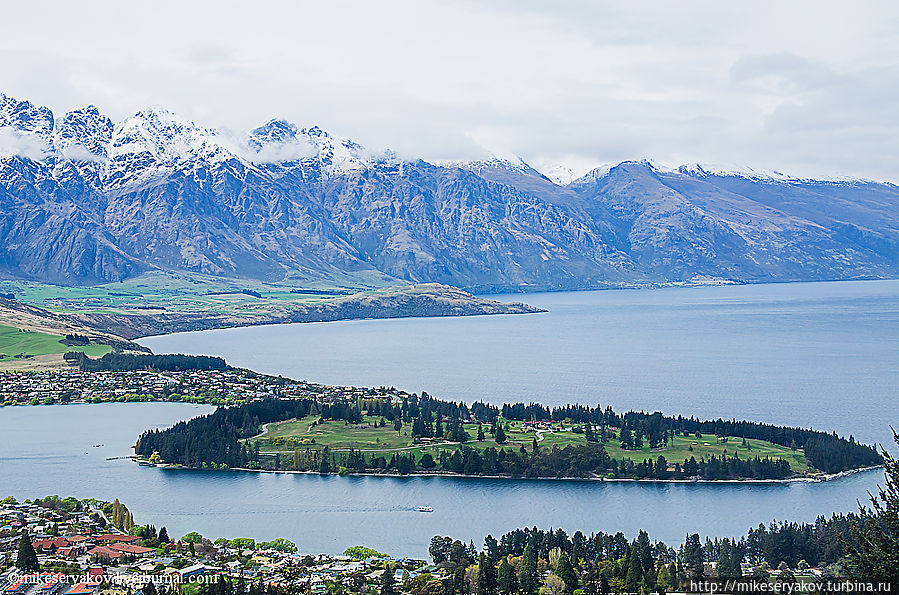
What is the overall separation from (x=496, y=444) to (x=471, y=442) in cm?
272

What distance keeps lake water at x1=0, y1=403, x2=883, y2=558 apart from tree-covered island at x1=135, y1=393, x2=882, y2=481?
204 centimetres

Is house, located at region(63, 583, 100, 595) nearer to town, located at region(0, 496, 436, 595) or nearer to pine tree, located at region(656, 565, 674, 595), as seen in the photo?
town, located at region(0, 496, 436, 595)

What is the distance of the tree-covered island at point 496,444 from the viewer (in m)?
83.1

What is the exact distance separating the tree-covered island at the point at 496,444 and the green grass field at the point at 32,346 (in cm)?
6672

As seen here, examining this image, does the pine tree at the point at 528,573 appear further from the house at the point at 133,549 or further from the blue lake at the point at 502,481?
the house at the point at 133,549

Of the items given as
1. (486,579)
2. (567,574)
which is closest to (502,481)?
(567,574)

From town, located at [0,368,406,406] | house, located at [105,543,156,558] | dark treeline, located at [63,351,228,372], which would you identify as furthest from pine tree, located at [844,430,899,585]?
dark treeline, located at [63,351,228,372]

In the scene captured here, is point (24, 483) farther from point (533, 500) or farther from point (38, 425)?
point (533, 500)

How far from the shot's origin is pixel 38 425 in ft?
355

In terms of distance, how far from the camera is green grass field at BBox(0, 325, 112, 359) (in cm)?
16075

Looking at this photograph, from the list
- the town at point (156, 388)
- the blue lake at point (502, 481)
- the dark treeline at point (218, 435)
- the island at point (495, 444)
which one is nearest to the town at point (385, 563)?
the blue lake at point (502, 481)

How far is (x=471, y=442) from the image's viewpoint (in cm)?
9375

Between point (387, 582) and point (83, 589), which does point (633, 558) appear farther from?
point (83, 589)

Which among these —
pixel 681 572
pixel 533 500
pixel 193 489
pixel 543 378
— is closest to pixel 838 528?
pixel 681 572
